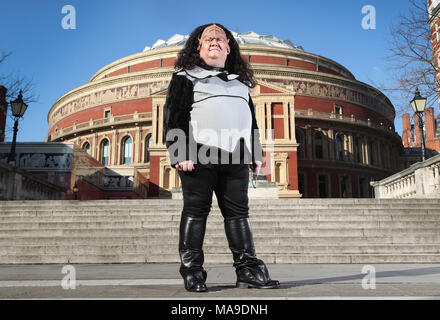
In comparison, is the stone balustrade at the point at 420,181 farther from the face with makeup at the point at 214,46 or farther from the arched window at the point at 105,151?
the arched window at the point at 105,151

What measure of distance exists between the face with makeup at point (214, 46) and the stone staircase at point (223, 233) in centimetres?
420

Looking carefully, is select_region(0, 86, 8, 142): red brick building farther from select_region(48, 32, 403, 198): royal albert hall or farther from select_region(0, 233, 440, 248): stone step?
select_region(0, 233, 440, 248): stone step

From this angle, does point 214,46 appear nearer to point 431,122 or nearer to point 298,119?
point 298,119

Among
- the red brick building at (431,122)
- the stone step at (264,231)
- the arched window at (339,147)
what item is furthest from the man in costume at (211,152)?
the arched window at (339,147)

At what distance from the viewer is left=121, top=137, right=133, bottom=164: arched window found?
138 ft

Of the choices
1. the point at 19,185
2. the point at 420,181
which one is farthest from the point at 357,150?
the point at 19,185

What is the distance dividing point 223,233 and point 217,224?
0.49 metres

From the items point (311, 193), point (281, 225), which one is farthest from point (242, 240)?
point (311, 193)

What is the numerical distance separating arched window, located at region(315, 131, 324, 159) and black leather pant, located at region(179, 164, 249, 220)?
Answer: 38747 mm

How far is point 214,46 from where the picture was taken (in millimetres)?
3549

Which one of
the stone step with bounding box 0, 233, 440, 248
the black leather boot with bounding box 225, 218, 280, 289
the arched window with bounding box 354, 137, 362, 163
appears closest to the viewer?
the black leather boot with bounding box 225, 218, 280, 289

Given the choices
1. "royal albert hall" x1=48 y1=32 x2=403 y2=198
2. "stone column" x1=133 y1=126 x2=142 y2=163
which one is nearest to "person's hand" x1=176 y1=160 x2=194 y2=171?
"royal albert hall" x1=48 y1=32 x2=403 y2=198

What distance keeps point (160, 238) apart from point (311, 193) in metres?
32.9

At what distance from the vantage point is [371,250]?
7203mm
